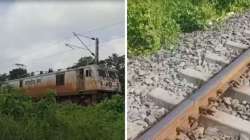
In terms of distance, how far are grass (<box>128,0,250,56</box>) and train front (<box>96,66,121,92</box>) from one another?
326mm

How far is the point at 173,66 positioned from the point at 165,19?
1.15 feet

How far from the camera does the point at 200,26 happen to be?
353 cm

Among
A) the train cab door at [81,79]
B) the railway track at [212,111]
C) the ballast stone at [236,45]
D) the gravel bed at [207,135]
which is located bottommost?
the gravel bed at [207,135]

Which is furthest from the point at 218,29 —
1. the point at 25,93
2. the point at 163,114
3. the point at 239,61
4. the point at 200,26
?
the point at 25,93

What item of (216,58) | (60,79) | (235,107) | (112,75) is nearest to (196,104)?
(235,107)

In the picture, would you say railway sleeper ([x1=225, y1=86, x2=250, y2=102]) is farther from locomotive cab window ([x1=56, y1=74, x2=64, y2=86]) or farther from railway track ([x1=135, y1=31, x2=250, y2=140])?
locomotive cab window ([x1=56, y1=74, x2=64, y2=86])

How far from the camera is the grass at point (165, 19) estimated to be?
3.15 m

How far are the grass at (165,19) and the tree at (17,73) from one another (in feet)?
4.22

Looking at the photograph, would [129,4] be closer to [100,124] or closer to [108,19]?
[108,19]

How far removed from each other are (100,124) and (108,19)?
80 cm

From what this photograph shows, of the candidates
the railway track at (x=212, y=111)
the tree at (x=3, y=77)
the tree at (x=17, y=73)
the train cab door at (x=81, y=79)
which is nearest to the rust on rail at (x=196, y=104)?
the railway track at (x=212, y=111)

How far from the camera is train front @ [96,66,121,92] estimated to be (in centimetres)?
336

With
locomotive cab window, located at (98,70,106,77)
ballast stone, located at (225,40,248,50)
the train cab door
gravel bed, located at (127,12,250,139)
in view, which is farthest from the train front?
ballast stone, located at (225,40,248,50)

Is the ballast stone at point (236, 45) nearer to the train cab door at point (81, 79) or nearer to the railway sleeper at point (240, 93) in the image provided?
the railway sleeper at point (240, 93)
